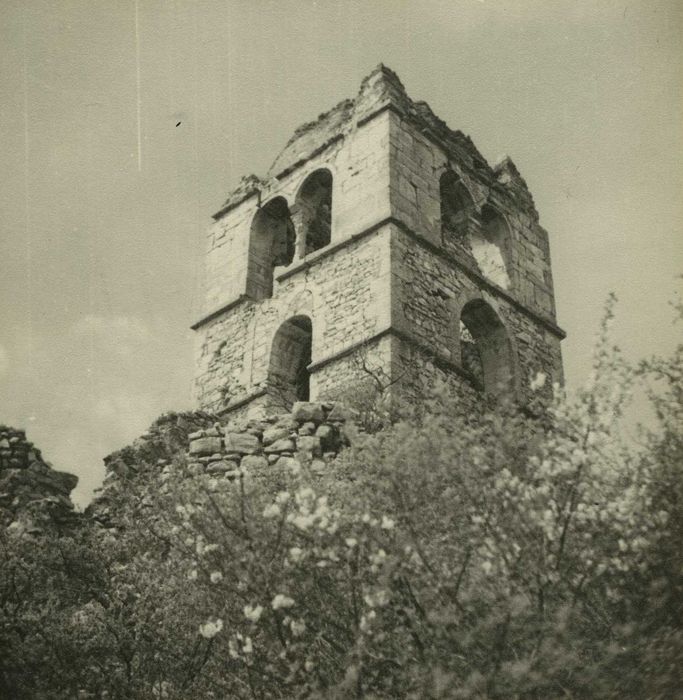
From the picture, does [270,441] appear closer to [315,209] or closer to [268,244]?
[315,209]

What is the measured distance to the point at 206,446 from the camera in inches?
388

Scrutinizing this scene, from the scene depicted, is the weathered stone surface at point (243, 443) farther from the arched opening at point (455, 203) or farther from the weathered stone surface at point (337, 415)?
the arched opening at point (455, 203)

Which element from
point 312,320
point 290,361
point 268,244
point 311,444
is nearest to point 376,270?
point 312,320

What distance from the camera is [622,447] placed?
6.62 m

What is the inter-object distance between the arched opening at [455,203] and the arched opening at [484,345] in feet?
5.08

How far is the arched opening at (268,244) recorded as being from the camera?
1653cm

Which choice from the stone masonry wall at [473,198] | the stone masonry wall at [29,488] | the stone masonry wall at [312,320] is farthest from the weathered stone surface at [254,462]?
the stone masonry wall at [473,198]

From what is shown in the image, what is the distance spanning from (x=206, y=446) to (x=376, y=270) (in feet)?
15.7

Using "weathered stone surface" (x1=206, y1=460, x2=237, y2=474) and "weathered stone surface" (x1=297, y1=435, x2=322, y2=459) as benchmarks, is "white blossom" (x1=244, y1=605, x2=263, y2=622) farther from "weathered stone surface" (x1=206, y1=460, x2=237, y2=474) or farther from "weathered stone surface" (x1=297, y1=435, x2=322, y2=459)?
"weathered stone surface" (x1=206, y1=460, x2=237, y2=474)

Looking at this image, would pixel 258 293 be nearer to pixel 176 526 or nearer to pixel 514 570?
pixel 176 526

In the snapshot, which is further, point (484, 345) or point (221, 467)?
point (484, 345)

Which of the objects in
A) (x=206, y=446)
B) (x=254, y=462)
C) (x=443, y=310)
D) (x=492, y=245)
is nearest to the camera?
(x=254, y=462)

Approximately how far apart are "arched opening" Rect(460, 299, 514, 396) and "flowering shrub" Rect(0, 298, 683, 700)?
8.08m

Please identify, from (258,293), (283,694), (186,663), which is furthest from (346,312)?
(283,694)
